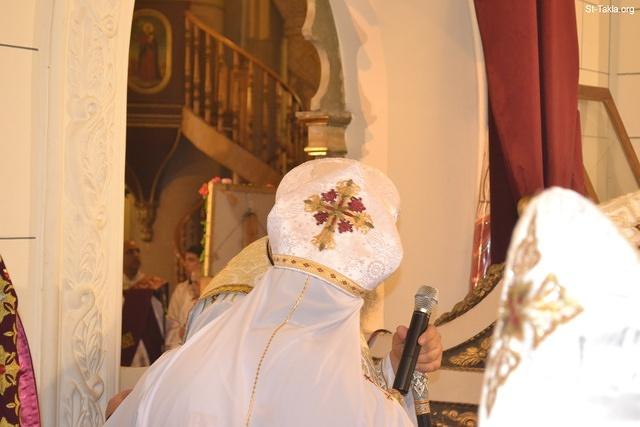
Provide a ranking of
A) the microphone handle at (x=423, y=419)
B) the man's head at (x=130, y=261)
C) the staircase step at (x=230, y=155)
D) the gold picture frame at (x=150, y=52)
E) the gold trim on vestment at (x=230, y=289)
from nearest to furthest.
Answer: the microphone handle at (x=423, y=419) → the gold trim on vestment at (x=230, y=289) → the man's head at (x=130, y=261) → the staircase step at (x=230, y=155) → the gold picture frame at (x=150, y=52)

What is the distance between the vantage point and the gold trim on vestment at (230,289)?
9.61 feet

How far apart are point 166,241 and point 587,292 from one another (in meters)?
10.8

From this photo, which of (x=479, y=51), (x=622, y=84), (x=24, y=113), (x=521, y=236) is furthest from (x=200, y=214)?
(x=521, y=236)

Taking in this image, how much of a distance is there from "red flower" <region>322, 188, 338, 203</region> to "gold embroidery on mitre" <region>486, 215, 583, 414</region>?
147 centimetres

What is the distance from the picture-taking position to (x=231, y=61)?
37.0 feet

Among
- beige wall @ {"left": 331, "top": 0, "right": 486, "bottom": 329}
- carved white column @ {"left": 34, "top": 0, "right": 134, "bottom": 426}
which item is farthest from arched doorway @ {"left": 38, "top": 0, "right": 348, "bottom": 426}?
beige wall @ {"left": 331, "top": 0, "right": 486, "bottom": 329}

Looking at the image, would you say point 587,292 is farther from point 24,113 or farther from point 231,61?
point 231,61

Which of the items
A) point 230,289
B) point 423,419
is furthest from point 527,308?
point 230,289

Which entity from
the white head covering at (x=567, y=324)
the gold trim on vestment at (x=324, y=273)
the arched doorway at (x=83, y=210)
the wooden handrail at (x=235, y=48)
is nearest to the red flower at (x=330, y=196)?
the gold trim on vestment at (x=324, y=273)

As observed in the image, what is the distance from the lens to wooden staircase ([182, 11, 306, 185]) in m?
10.6

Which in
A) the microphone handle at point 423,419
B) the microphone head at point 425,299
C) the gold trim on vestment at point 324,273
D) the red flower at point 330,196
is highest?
the red flower at point 330,196

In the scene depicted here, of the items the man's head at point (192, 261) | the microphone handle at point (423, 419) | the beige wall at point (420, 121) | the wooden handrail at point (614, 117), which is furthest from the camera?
the man's head at point (192, 261)

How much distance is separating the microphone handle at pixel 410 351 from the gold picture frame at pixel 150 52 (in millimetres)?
9214

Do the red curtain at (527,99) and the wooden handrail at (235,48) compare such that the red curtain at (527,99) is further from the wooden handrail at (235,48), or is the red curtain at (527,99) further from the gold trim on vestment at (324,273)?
the wooden handrail at (235,48)
